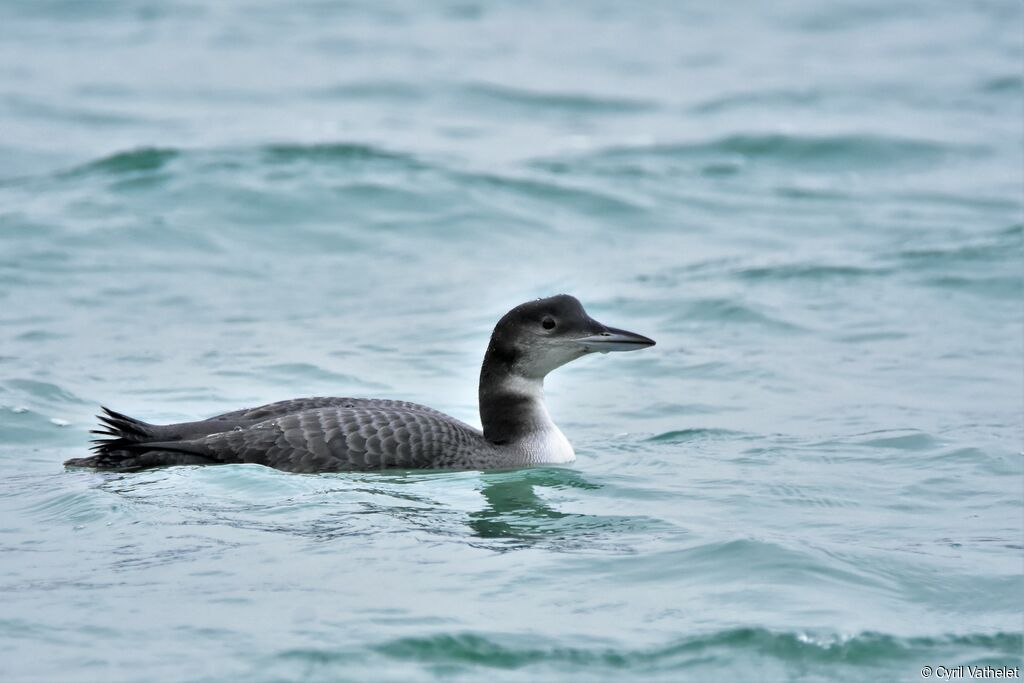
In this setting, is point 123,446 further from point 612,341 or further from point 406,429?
point 612,341

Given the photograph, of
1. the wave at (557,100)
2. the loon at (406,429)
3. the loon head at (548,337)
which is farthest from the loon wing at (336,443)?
the wave at (557,100)

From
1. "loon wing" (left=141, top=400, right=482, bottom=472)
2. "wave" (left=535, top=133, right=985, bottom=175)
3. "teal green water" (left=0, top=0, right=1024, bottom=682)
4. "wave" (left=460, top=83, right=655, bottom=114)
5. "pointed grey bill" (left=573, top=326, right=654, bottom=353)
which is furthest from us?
"wave" (left=460, top=83, right=655, bottom=114)

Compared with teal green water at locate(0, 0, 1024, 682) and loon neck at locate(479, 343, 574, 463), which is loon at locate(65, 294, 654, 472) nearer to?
loon neck at locate(479, 343, 574, 463)

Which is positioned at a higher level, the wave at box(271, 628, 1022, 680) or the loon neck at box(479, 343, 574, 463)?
the loon neck at box(479, 343, 574, 463)

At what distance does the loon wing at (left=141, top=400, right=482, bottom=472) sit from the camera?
23.9ft

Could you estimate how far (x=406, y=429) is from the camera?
7.48 m

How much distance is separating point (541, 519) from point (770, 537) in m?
1.02

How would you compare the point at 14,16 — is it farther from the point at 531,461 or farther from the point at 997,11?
the point at 531,461

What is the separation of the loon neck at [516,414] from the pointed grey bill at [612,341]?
0.40 m

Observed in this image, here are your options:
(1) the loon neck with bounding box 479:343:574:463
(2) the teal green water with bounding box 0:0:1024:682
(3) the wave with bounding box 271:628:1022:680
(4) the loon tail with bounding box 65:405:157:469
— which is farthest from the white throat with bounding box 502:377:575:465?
(3) the wave with bounding box 271:628:1022:680

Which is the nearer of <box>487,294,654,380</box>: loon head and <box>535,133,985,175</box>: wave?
<box>487,294,654,380</box>: loon head

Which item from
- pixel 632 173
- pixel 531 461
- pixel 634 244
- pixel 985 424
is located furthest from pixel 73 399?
pixel 632 173

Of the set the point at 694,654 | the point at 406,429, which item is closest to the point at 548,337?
the point at 406,429

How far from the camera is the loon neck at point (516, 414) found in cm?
784
